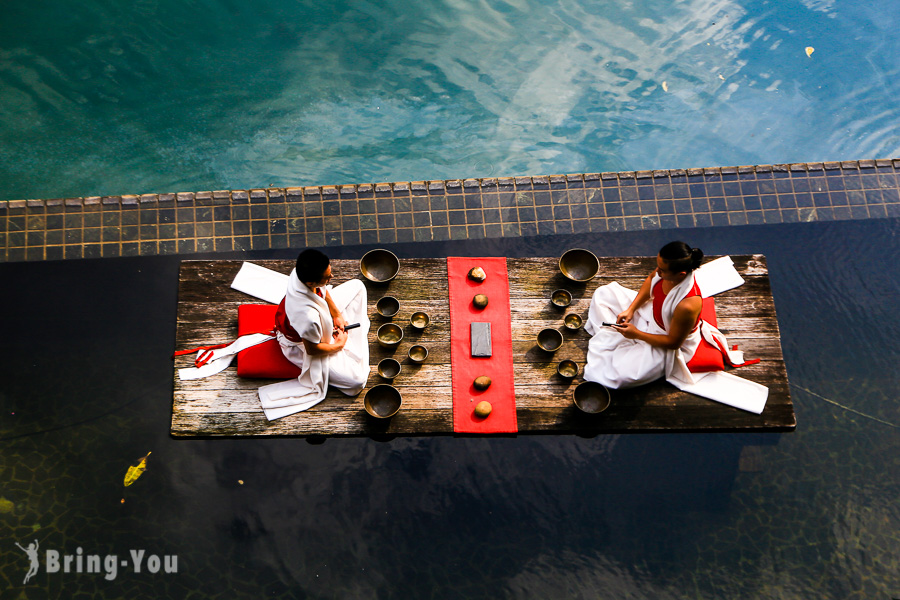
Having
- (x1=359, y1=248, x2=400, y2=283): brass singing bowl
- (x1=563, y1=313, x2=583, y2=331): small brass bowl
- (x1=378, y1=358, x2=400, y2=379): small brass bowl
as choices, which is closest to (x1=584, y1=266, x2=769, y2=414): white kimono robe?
(x1=563, y1=313, x2=583, y2=331): small brass bowl

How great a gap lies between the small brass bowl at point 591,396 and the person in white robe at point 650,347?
0.06m

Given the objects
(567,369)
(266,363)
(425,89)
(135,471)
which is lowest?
(135,471)

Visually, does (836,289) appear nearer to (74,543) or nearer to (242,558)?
(242,558)

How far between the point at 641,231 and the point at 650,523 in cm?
242

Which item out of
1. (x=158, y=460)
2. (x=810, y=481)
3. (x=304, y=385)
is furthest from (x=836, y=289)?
(x=158, y=460)

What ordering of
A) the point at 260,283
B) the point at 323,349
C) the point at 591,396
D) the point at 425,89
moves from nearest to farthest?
the point at 323,349
the point at 591,396
the point at 260,283
the point at 425,89

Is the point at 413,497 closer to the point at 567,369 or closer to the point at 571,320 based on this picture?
the point at 567,369

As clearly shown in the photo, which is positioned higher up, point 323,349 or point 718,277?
point 718,277

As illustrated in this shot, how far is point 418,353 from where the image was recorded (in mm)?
3598

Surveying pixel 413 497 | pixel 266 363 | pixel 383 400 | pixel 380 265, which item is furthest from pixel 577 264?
pixel 266 363

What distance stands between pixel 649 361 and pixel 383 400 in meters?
1.74

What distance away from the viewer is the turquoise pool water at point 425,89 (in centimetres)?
589

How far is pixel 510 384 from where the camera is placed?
360cm

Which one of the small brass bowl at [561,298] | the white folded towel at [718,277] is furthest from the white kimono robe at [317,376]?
the white folded towel at [718,277]
